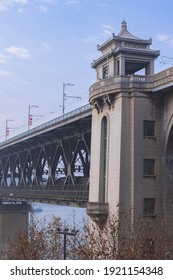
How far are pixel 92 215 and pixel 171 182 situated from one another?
7.05 metres

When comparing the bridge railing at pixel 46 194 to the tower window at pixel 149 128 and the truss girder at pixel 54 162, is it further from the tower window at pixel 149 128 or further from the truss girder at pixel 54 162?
the tower window at pixel 149 128

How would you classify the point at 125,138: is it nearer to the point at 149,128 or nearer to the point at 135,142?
the point at 135,142

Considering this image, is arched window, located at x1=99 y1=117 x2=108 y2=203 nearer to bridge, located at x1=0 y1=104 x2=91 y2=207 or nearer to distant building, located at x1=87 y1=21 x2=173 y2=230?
distant building, located at x1=87 y1=21 x2=173 y2=230

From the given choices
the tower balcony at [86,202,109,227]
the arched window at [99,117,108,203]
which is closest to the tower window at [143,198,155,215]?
the tower balcony at [86,202,109,227]

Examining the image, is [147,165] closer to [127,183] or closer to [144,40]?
[127,183]

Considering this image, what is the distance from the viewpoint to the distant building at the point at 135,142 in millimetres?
36250


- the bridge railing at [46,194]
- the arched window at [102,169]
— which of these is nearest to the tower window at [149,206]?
the arched window at [102,169]

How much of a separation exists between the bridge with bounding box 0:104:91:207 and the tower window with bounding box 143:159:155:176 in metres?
12.0

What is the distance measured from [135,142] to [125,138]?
87 cm

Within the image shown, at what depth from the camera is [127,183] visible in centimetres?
3628

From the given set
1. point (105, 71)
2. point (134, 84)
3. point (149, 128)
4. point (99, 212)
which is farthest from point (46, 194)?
point (134, 84)

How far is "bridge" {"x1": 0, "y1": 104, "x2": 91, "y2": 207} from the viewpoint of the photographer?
177 feet
